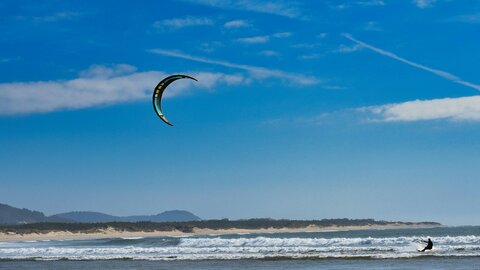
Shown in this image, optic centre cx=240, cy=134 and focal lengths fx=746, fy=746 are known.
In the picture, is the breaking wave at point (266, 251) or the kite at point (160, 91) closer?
the kite at point (160, 91)

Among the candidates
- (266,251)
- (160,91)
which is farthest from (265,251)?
(160,91)

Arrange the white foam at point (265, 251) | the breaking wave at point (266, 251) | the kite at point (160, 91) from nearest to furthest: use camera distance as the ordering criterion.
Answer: the kite at point (160, 91) → the breaking wave at point (266, 251) → the white foam at point (265, 251)

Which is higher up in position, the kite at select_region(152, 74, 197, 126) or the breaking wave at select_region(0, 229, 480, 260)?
the kite at select_region(152, 74, 197, 126)

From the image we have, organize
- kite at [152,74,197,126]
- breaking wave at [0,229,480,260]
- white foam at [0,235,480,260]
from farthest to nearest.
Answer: white foam at [0,235,480,260]
breaking wave at [0,229,480,260]
kite at [152,74,197,126]

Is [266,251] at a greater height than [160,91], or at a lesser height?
lesser

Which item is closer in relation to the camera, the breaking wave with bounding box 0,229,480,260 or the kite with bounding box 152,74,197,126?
the kite with bounding box 152,74,197,126

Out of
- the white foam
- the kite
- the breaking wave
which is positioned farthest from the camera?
the white foam

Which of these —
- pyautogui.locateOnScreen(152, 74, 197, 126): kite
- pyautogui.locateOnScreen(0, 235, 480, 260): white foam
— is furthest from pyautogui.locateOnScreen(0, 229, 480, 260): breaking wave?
pyautogui.locateOnScreen(152, 74, 197, 126): kite

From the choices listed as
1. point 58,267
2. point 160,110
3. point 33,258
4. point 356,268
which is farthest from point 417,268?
point 33,258

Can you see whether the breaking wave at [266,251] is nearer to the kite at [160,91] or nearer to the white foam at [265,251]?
the white foam at [265,251]

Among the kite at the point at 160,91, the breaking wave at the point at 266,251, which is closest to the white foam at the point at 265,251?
the breaking wave at the point at 266,251

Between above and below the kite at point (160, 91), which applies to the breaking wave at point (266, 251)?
below

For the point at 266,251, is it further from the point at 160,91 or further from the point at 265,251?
the point at 160,91

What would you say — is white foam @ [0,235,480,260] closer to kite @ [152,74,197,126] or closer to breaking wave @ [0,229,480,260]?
breaking wave @ [0,229,480,260]
